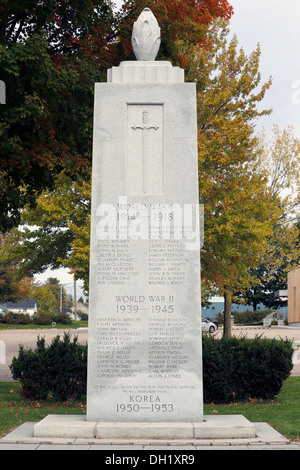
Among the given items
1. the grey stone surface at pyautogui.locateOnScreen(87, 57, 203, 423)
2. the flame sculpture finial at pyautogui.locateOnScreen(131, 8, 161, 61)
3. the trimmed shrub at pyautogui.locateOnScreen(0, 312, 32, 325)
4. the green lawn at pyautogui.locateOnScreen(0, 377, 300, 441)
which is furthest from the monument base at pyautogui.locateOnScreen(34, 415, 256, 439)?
the trimmed shrub at pyautogui.locateOnScreen(0, 312, 32, 325)

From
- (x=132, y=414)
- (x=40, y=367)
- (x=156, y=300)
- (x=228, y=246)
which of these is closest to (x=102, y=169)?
(x=156, y=300)

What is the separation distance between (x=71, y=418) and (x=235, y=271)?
13.2 m

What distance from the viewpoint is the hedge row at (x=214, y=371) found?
37.4 ft

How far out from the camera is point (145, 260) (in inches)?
320

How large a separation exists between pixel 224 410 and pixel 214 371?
47.1 inches

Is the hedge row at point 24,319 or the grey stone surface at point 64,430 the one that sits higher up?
the grey stone surface at point 64,430

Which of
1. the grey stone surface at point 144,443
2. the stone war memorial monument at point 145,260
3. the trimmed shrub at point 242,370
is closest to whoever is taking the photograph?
the grey stone surface at point 144,443

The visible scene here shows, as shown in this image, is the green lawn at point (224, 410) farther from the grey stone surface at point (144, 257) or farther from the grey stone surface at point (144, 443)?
the grey stone surface at point (144, 257)

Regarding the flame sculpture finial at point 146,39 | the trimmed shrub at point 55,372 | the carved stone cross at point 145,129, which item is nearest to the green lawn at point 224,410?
the trimmed shrub at point 55,372

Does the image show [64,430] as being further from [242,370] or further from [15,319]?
[15,319]

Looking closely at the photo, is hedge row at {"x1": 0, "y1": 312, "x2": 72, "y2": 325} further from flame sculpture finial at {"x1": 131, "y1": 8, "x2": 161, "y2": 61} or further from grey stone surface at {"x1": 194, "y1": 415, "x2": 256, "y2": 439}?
grey stone surface at {"x1": 194, "y1": 415, "x2": 256, "y2": 439}

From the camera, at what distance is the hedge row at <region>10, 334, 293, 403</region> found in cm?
1139

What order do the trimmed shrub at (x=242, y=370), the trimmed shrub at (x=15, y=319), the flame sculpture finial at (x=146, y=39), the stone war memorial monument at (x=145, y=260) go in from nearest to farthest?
the stone war memorial monument at (x=145, y=260)
the flame sculpture finial at (x=146, y=39)
the trimmed shrub at (x=242, y=370)
the trimmed shrub at (x=15, y=319)

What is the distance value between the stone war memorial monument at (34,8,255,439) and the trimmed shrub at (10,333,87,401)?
347cm
